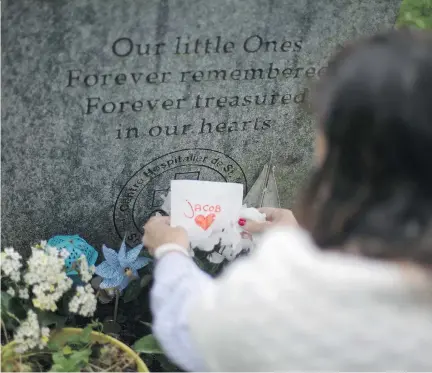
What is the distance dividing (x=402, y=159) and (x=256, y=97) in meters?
1.27

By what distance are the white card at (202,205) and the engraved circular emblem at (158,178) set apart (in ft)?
0.78

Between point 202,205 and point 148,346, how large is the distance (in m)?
Answer: 0.48

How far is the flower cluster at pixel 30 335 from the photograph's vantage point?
180cm

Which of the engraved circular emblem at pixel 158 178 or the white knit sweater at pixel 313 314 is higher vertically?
the engraved circular emblem at pixel 158 178

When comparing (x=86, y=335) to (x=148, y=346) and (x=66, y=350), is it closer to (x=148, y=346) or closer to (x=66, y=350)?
(x=66, y=350)

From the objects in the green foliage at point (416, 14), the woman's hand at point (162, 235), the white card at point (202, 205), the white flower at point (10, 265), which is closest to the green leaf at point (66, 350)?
the white flower at point (10, 265)

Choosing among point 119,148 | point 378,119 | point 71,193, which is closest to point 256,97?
Answer: point 119,148

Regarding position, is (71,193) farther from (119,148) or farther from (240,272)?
(240,272)

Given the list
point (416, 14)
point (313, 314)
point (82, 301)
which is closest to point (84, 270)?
point (82, 301)

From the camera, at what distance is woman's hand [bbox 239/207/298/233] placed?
199 centimetres

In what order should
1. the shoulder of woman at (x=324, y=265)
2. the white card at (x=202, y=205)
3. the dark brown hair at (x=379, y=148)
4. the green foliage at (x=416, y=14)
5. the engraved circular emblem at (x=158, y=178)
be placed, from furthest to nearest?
the green foliage at (x=416, y=14) < the engraved circular emblem at (x=158, y=178) < the white card at (x=202, y=205) < the shoulder of woman at (x=324, y=265) < the dark brown hair at (x=379, y=148)

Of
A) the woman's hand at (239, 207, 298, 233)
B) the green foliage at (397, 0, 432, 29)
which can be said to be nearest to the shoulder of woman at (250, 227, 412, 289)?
the woman's hand at (239, 207, 298, 233)

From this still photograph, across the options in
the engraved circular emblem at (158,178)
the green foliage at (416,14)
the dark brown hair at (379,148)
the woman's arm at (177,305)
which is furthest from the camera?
the green foliage at (416,14)

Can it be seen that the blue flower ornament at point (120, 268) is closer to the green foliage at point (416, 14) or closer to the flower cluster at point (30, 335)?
the flower cluster at point (30, 335)
